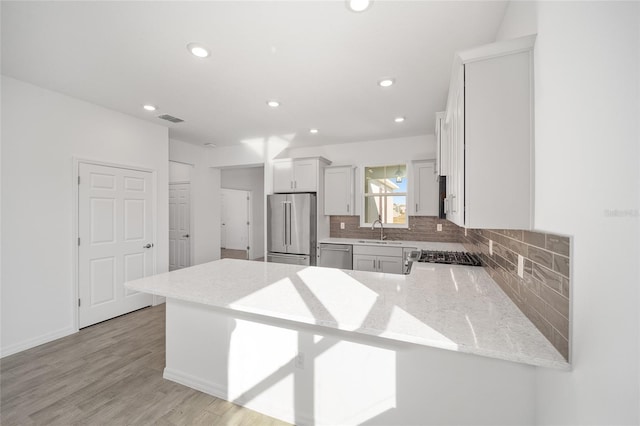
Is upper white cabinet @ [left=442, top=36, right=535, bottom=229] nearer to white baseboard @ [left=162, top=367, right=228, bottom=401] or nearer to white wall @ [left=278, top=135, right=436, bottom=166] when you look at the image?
white baseboard @ [left=162, top=367, right=228, bottom=401]

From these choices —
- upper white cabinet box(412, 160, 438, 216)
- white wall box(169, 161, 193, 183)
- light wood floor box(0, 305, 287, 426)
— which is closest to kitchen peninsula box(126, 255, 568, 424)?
light wood floor box(0, 305, 287, 426)

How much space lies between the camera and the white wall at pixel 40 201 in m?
2.54

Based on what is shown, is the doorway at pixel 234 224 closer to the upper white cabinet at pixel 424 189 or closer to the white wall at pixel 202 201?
the white wall at pixel 202 201

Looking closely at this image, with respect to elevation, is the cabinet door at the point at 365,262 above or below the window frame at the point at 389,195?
below

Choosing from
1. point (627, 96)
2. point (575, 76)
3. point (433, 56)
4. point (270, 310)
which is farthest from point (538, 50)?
point (270, 310)

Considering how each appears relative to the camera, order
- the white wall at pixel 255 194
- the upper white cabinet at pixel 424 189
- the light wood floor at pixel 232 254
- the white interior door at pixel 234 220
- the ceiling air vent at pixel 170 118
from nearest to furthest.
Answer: the ceiling air vent at pixel 170 118, the upper white cabinet at pixel 424 189, the white wall at pixel 255 194, the light wood floor at pixel 232 254, the white interior door at pixel 234 220

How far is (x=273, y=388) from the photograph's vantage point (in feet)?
5.78

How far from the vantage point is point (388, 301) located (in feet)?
5.06

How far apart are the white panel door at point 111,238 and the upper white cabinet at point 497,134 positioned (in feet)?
13.0

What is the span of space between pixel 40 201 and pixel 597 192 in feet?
13.9

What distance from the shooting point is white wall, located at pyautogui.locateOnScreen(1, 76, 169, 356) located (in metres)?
2.54

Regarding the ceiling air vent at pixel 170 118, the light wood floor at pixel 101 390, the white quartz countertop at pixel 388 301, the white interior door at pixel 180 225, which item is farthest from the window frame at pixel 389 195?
the light wood floor at pixel 101 390

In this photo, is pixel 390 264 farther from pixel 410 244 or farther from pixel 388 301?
pixel 388 301

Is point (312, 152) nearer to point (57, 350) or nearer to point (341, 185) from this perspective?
point (341, 185)
